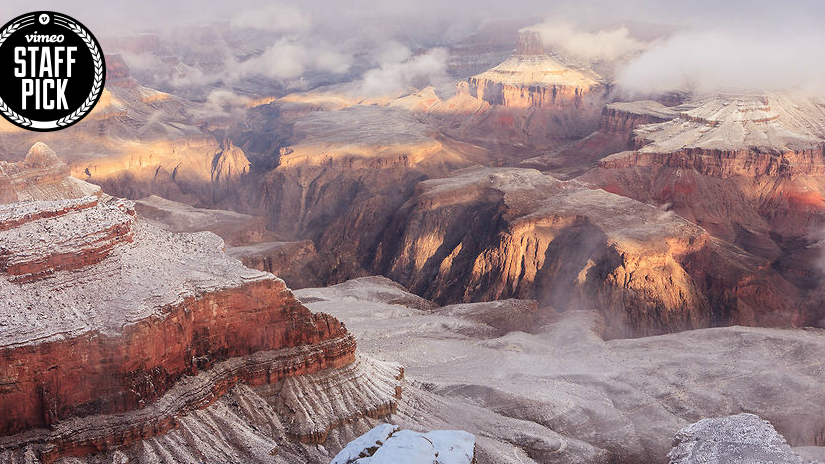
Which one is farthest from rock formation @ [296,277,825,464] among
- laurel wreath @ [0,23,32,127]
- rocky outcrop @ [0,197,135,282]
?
laurel wreath @ [0,23,32,127]

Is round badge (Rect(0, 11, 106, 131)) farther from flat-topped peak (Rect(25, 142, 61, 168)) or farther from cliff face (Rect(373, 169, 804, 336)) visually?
cliff face (Rect(373, 169, 804, 336))

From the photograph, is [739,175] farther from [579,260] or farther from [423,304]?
[423,304]

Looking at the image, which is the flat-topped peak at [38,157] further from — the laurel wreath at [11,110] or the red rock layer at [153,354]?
the red rock layer at [153,354]

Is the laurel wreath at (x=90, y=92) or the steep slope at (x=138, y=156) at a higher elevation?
the laurel wreath at (x=90, y=92)

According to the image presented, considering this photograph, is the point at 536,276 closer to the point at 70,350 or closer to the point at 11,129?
the point at 70,350

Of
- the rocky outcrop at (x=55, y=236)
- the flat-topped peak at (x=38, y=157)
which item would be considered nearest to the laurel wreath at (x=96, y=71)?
the rocky outcrop at (x=55, y=236)

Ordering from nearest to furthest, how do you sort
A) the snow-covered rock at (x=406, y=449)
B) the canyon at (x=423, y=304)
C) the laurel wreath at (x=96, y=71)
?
the snow-covered rock at (x=406, y=449)
the canyon at (x=423, y=304)
the laurel wreath at (x=96, y=71)
